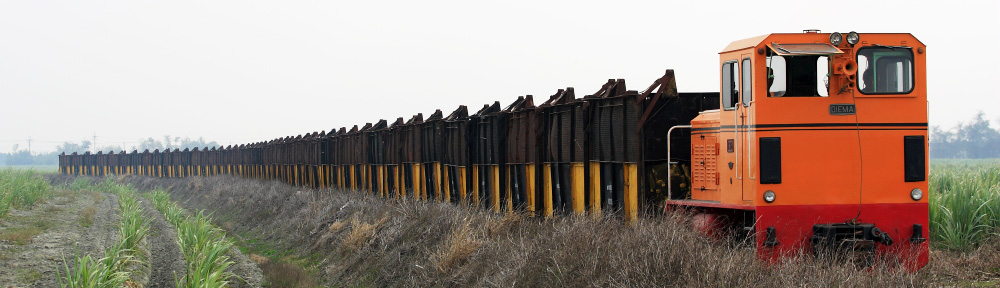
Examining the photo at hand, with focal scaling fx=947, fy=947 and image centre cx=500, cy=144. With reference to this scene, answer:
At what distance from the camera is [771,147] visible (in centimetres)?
981

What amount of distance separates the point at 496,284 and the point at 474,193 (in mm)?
8565

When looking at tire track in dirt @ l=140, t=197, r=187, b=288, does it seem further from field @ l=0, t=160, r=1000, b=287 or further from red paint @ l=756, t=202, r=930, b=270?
red paint @ l=756, t=202, r=930, b=270

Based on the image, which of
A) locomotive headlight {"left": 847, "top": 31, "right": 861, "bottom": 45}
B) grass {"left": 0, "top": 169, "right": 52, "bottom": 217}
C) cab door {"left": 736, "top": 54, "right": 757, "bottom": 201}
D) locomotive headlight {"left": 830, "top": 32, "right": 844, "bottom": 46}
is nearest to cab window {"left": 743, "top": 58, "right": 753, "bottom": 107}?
cab door {"left": 736, "top": 54, "right": 757, "bottom": 201}

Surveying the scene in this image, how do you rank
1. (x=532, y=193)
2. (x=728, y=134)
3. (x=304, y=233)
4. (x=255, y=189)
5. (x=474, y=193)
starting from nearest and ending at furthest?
(x=728, y=134), (x=532, y=193), (x=474, y=193), (x=304, y=233), (x=255, y=189)

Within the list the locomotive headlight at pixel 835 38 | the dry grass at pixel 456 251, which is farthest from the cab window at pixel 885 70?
the dry grass at pixel 456 251

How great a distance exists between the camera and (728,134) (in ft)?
34.8

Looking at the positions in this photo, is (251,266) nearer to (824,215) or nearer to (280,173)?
(824,215)

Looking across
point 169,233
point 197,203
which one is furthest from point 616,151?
point 197,203

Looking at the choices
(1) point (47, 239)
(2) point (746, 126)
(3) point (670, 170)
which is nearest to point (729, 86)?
(2) point (746, 126)

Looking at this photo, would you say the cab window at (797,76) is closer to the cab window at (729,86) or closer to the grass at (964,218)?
the cab window at (729,86)

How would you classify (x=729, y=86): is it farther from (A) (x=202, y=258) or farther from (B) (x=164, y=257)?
(B) (x=164, y=257)

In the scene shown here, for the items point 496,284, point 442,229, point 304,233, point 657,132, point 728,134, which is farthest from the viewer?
point 304,233

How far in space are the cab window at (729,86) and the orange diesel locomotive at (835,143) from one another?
203mm

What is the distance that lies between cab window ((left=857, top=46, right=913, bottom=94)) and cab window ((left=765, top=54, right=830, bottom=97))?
1.42ft
